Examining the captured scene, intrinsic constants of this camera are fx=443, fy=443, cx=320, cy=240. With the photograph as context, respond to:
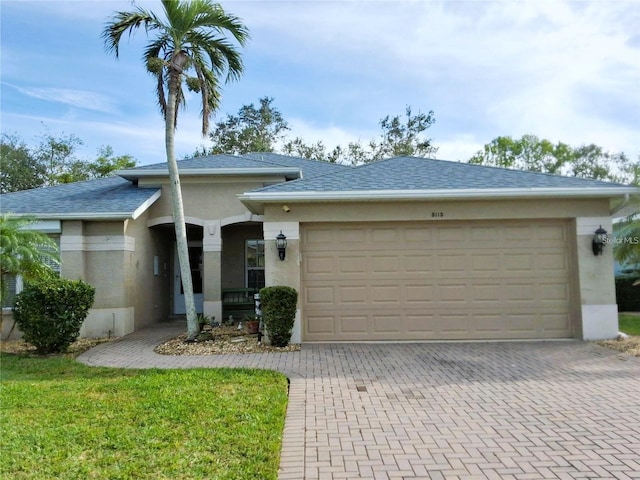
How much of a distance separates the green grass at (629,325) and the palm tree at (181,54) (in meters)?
10.5

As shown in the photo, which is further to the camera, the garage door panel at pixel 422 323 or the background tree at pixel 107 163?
the background tree at pixel 107 163

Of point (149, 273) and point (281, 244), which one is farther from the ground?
point (281, 244)

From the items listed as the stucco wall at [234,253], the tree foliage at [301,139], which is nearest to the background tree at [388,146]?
the tree foliage at [301,139]

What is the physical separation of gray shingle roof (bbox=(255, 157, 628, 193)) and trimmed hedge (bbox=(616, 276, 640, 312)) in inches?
370

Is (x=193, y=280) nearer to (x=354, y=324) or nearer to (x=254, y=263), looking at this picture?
(x=254, y=263)

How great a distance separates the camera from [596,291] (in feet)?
30.5

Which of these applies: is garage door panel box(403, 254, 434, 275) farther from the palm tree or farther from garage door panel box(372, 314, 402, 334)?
the palm tree

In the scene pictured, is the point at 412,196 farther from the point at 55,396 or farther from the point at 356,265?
the point at 55,396

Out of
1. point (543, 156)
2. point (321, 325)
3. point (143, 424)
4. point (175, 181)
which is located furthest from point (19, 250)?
point (543, 156)

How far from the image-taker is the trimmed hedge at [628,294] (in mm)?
16734

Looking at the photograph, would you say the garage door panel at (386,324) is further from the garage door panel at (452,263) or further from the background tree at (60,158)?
the background tree at (60,158)

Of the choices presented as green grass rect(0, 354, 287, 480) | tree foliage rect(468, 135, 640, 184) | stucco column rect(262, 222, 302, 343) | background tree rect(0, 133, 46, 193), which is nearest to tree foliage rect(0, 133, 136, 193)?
background tree rect(0, 133, 46, 193)

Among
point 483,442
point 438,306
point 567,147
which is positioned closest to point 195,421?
point 483,442

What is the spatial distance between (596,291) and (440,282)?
3.23 m
